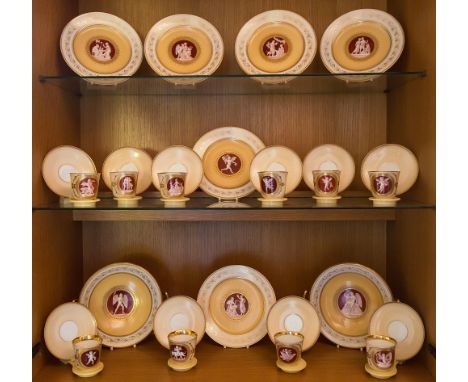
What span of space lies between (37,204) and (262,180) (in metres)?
0.60

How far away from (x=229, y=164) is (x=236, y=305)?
43 centimetres

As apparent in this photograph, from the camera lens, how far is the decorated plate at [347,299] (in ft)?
4.86

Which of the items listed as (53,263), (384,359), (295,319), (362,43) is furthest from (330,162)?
(53,263)

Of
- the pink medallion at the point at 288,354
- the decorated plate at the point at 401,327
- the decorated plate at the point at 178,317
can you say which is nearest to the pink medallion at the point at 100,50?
the decorated plate at the point at 178,317

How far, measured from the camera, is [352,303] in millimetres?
1496

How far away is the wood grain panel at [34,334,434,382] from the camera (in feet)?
4.24

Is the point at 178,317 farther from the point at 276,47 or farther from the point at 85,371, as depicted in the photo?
the point at 276,47

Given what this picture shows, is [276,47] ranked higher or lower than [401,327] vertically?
higher

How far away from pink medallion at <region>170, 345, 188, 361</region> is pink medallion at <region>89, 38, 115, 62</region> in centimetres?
84

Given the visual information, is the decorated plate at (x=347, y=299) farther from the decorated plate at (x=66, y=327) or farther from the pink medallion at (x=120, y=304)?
the decorated plate at (x=66, y=327)

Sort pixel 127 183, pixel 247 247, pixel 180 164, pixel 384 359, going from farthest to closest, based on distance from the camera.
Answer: pixel 247 247 < pixel 180 164 < pixel 127 183 < pixel 384 359
